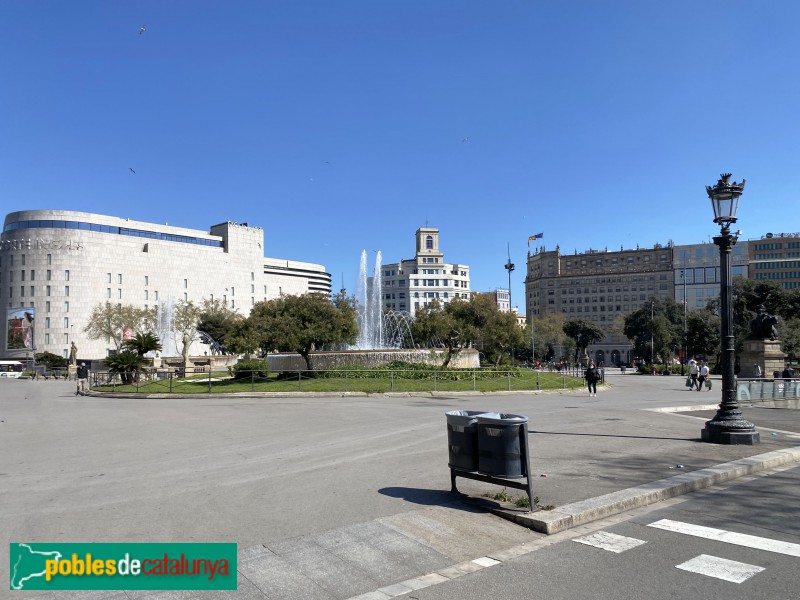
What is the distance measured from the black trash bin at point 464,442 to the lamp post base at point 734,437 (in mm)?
7758

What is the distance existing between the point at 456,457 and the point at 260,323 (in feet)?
108

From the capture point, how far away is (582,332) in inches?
5192

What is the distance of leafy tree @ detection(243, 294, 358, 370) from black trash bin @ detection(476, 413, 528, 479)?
27518 millimetres

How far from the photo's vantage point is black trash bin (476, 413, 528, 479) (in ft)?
24.1

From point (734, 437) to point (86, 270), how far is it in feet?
375

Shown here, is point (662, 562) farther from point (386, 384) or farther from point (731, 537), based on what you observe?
point (386, 384)

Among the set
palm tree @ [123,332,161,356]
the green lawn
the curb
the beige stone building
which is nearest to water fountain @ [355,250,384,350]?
palm tree @ [123,332,161,356]

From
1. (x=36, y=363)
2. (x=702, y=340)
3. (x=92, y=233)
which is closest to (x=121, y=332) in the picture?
(x=36, y=363)

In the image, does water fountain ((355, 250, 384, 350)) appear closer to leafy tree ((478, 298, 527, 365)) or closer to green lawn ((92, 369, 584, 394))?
leafy tree ((478, 298, 527, 365))

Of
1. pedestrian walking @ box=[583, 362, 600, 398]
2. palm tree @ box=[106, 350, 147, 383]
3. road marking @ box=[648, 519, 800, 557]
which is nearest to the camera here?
road marking @ box=[648, 519, 800, 557]

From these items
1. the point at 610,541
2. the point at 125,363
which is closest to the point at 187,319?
the point at 125,363

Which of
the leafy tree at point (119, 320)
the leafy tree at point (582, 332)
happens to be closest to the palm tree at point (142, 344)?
the leafy tree at point (119, 320)

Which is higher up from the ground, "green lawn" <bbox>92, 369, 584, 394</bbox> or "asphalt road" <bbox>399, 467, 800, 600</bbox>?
"asphalt road" <bbox>399, 467, 800, 600</bbox>

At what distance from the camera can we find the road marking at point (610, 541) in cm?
627
